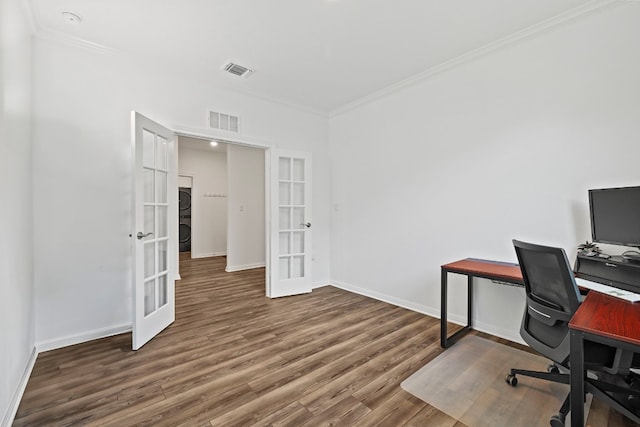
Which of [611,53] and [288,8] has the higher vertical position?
[288,8]

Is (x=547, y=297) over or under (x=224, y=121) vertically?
under

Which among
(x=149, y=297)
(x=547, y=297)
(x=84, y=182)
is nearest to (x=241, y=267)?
(x=149, y=297)

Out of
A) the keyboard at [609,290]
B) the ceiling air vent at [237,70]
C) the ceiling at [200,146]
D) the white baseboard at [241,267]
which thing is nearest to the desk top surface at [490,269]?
the keyboard at [609,290]

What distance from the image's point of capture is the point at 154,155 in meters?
2.83

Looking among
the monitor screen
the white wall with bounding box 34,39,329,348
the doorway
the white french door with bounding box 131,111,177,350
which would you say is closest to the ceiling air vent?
the white wall with bounding box 34,39,329,348

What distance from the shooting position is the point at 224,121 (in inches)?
140

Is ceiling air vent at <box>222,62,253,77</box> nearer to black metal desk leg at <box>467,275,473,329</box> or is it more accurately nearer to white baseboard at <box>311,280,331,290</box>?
white baseboard at <box>311,280,331,290</box>

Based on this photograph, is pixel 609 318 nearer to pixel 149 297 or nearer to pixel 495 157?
pixel 495 157

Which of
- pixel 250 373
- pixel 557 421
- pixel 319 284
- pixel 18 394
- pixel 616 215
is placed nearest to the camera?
pixel 557 421

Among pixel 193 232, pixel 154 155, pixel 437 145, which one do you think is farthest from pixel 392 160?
pixel 193 232

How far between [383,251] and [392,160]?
1.21m

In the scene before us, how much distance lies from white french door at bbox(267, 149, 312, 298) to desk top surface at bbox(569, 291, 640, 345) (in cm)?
314

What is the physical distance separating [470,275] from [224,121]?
322cm

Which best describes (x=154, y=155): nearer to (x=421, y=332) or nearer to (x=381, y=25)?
(x=381, y=25)
